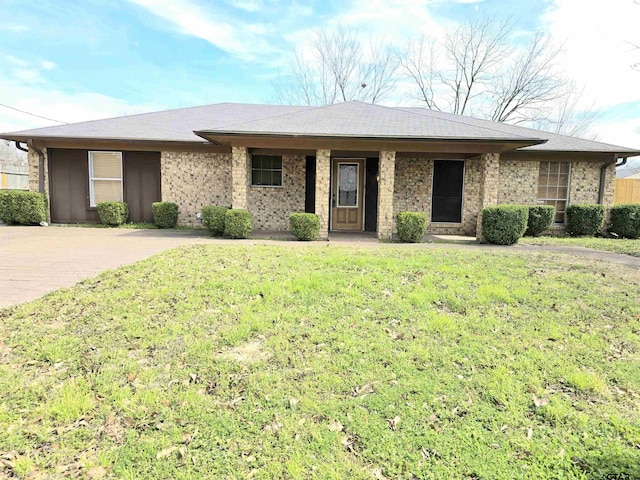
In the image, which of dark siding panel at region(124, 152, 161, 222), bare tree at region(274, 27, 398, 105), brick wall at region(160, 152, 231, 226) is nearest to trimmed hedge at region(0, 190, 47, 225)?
dark siding panel at region(124, 152, 161, 222)

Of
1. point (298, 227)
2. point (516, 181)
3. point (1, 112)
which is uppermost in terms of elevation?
point (1, 112)

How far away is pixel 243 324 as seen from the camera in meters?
3.82

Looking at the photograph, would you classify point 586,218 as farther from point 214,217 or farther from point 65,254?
point 65,254

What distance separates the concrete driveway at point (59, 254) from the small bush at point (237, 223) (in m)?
0.72

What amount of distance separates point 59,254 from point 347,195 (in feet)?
26.8

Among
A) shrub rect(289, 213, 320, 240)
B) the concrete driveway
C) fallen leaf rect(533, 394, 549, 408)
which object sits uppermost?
shrub rect(289, 213, 320, 240)

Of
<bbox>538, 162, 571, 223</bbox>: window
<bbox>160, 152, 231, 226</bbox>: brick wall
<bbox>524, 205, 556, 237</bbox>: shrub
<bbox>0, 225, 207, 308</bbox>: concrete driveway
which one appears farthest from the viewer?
<bbox>538, 162, 571, 223</bbox>: window

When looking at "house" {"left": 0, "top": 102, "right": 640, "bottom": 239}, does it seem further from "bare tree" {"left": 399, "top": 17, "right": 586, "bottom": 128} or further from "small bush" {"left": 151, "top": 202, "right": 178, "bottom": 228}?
"bare tree" {"left": 399, "top": 17, "right": 586, "bottom": 128}

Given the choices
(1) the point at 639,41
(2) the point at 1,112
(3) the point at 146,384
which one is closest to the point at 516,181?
(1) the point at 639,41

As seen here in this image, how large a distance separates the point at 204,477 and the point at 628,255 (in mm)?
9507

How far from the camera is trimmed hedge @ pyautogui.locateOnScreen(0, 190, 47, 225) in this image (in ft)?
37.2

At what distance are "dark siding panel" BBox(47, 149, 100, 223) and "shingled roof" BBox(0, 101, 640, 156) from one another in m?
0.85

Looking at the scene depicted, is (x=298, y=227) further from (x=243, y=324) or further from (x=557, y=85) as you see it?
(x=557, y=85)

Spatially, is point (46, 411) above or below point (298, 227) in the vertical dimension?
below
